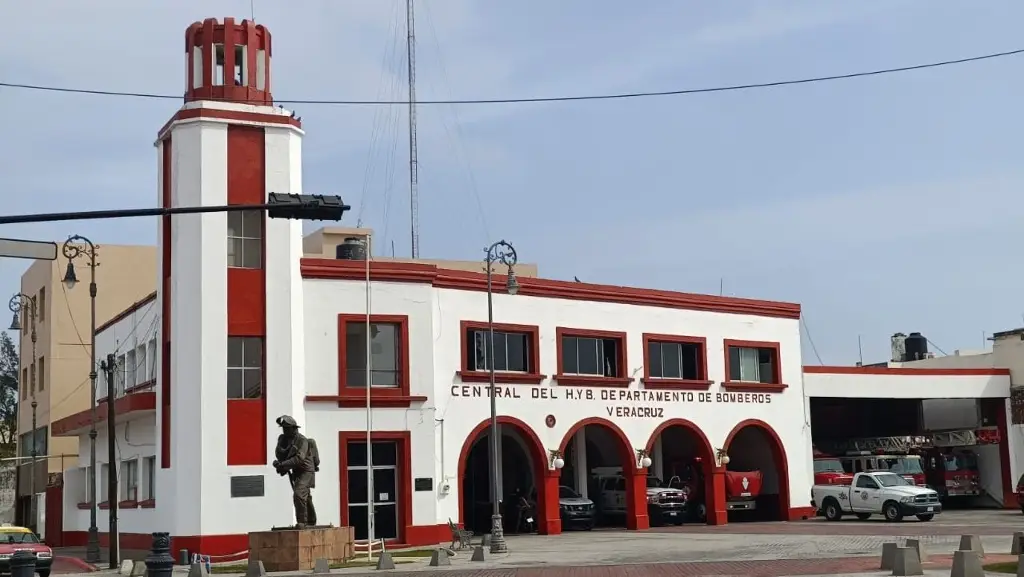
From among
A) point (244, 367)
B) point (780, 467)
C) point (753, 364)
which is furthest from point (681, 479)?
point (244, 367)

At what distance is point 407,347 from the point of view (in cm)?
3747

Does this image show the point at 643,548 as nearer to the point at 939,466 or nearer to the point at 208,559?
the point at 208,559

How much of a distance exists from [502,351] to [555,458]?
12.8 ft

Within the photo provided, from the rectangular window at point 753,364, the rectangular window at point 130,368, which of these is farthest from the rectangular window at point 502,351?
the rectangular window at point 130,368

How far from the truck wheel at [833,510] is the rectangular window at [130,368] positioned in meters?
24.6

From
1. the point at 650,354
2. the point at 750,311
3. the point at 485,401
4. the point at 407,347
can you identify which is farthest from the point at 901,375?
the point at 407,347

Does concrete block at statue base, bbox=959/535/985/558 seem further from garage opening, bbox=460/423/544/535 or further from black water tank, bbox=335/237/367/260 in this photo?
black water tank, bbox=335/237/367/260

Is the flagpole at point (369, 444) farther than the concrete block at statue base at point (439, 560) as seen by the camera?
Yes

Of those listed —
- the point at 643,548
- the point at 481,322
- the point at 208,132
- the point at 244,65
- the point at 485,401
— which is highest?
the point at 244,65

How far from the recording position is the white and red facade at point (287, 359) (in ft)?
113

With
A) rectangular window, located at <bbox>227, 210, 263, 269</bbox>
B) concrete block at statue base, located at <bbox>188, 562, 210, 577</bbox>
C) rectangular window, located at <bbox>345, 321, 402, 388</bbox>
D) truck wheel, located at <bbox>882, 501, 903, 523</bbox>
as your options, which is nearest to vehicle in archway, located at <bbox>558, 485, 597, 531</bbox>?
rectangular window, located at <bbox>345, 321, 402, 388</bbox>

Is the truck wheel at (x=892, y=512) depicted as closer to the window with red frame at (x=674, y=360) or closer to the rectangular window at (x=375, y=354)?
the window with red frame at (x=674, y=360)

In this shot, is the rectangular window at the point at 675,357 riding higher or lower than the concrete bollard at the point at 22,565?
higher

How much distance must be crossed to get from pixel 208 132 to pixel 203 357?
6225mm
